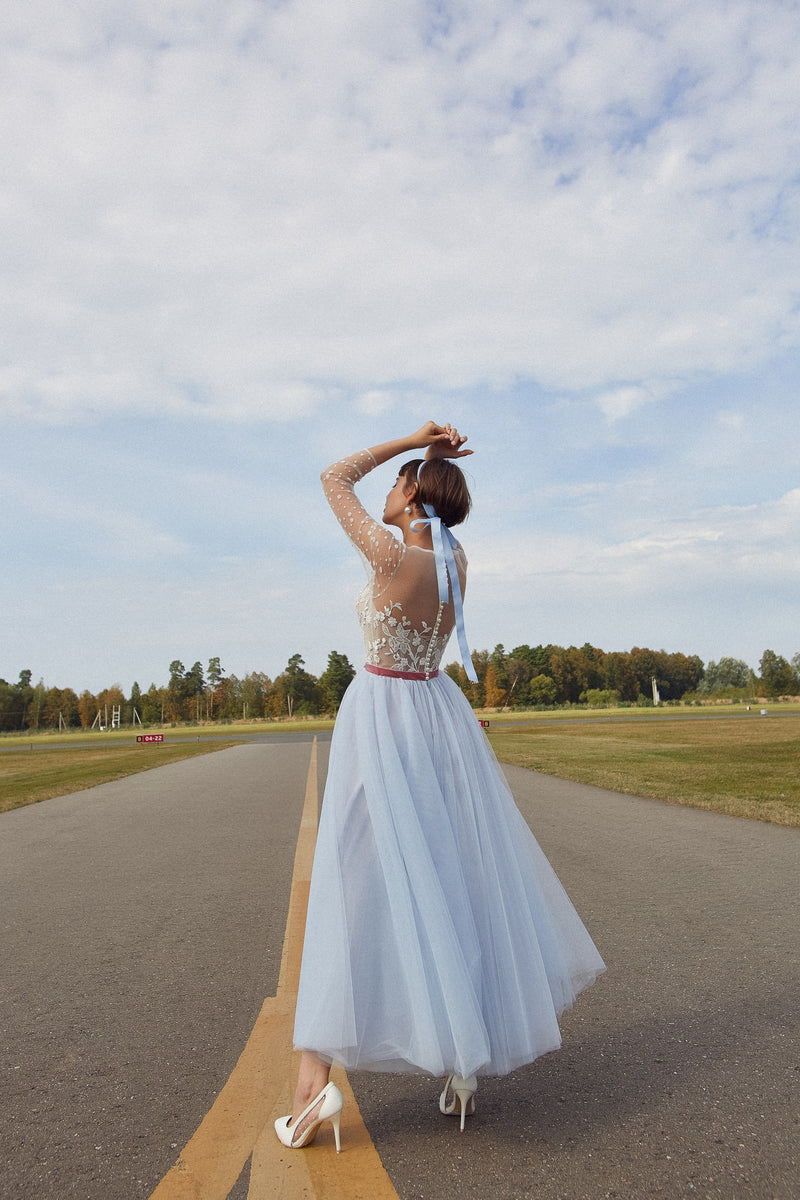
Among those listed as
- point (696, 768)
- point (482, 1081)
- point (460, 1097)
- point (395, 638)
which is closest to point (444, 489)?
point (395, 638)

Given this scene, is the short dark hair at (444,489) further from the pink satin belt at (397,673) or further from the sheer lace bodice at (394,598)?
the pink satin belt at (397,673)

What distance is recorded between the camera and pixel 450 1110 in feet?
8.89

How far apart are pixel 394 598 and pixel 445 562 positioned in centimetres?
24

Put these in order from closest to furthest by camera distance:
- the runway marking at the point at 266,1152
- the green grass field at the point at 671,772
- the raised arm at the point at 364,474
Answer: the runway marking at the point at 266,1152 → the raised arm at the point at 364,474 → the green grass field at the point at 671,772

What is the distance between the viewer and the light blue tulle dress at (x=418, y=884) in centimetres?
248

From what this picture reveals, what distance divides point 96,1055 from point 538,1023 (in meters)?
1.85

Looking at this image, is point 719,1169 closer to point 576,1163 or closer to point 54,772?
point 576,1163

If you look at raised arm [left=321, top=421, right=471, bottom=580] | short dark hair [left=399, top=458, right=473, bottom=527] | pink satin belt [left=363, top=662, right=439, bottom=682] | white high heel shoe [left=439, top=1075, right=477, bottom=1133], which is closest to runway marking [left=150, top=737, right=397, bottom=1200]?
white high heel shoe [left=439, top=1075, right=477, bottom=1133]

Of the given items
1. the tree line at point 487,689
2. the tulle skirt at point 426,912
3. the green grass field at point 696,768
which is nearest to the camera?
the tulle skirt at point 426,912

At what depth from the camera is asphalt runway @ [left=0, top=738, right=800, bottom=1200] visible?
2361 millimetres

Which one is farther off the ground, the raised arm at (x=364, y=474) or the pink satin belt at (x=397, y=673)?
the raised arm at (x=364, y=474)

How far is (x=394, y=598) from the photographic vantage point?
298cm

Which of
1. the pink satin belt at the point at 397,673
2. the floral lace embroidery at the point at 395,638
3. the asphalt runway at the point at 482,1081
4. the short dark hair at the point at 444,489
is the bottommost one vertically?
the asphalt runway at the point at 482,1081

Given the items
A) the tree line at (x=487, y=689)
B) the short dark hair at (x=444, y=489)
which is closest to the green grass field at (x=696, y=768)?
the short dark hair at (x=444, y=489)
